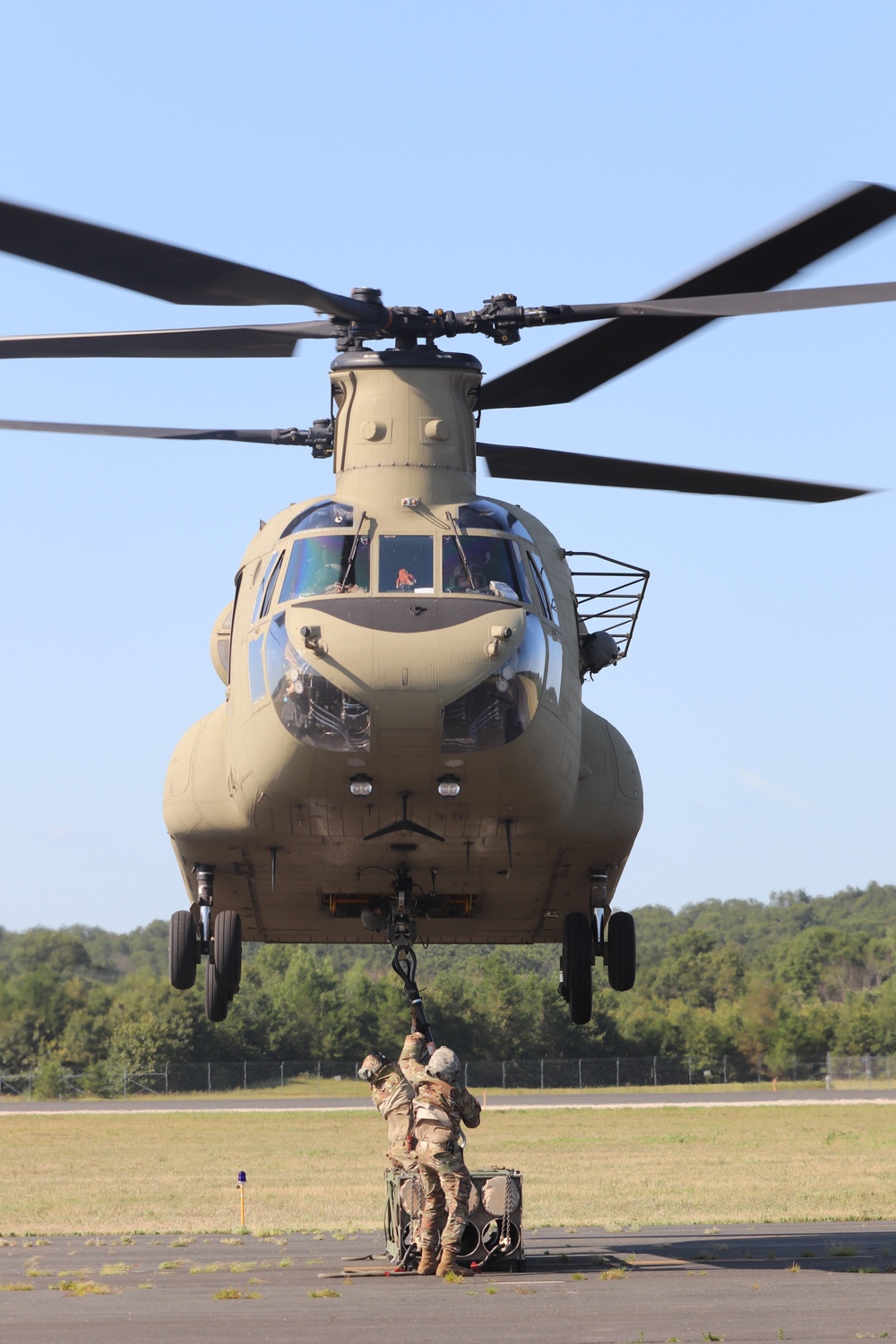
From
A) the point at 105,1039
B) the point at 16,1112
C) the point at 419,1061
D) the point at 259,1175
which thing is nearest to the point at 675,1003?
the point at 105,1039

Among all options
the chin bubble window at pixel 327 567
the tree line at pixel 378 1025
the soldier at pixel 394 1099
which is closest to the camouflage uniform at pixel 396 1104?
the soldier at pixel 394 1099

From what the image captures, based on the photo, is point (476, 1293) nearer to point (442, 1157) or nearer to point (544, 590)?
point (442, 1157)

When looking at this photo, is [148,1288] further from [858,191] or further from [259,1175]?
[259,1175]

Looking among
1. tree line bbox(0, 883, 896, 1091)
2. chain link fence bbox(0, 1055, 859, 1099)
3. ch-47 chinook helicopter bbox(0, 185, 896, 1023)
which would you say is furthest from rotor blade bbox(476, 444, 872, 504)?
tree line bbox(0, 883, 896, 1091)

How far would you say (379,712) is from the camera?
42.7ft

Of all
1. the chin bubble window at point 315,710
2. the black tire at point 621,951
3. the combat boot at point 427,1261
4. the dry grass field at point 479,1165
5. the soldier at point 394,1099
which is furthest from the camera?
the dry grass field at point 479,1165

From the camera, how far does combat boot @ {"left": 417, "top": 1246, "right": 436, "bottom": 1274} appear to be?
15.0 metres

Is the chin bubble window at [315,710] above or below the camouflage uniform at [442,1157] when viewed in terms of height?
above

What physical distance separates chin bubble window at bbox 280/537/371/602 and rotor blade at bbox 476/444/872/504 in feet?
11.2

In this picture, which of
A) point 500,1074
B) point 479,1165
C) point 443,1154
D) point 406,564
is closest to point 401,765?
point 406,564

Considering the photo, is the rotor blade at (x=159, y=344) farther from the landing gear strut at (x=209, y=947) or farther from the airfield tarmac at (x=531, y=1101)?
the airfield tarmac at (x=531, y=1101)

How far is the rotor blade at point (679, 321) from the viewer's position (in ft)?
44.9

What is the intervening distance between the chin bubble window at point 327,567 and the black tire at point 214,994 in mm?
4582

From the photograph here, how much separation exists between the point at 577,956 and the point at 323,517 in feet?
17.6
